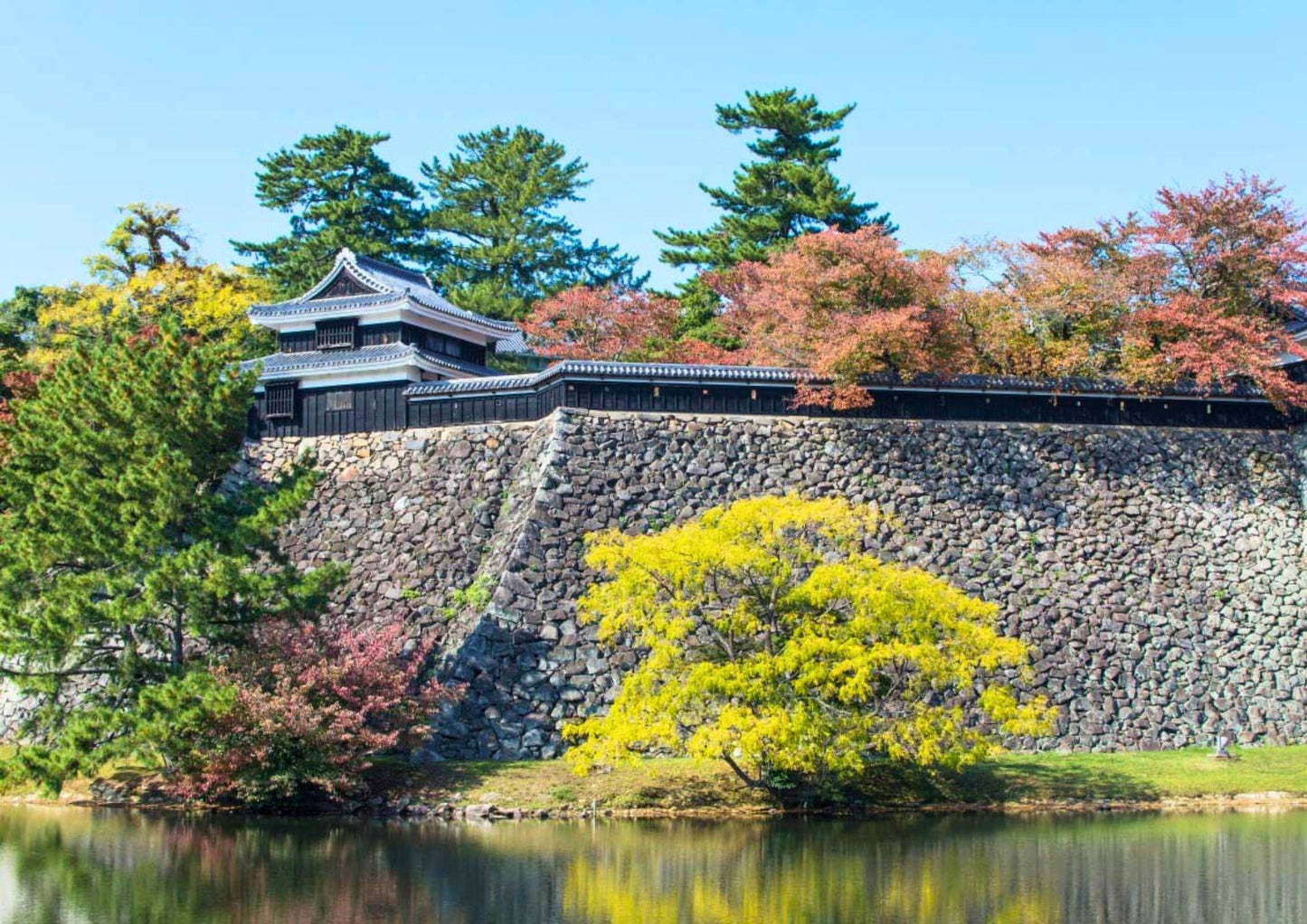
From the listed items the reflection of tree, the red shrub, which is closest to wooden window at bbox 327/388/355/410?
the red shrub

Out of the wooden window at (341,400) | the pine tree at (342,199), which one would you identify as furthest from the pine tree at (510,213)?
the wooden window at (341,400)

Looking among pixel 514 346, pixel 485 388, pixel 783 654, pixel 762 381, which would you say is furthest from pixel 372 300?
pixel 783 654

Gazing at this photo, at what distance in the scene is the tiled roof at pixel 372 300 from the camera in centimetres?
3453

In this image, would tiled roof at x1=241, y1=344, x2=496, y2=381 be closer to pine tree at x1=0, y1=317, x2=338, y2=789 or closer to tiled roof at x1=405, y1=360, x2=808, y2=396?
tiled roof at x1=405, y1=360, x2=808, y2=396

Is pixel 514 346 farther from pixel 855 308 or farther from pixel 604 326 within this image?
pixel 855 308

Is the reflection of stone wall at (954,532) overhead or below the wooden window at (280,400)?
below

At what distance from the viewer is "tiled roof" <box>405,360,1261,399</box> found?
31.2 meters

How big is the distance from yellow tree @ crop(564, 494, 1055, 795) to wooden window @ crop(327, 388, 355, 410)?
387 inches

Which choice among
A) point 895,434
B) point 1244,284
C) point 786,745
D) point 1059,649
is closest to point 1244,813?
point 1059,649

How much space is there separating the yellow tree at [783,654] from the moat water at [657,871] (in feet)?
4.00

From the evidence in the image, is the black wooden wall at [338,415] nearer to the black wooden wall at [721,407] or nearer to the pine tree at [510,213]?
the black wooden wall at [721,407]

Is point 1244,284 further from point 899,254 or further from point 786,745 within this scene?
point 786,745

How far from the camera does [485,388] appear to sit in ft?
106

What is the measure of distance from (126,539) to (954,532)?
14926 mm
